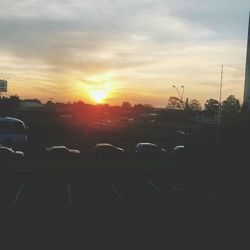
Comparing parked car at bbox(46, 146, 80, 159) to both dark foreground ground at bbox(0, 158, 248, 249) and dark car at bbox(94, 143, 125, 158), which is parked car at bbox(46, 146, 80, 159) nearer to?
dark car at bbox(94, 143, 125, 158)

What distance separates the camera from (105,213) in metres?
19.3

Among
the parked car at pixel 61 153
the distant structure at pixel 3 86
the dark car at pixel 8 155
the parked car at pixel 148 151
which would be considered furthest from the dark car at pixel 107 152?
the distant structure at pixel 3 86

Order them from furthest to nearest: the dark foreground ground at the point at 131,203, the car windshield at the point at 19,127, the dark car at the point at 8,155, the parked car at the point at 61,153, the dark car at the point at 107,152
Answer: the car windshield at the point at 19,127 < the dark car at the point at 107,152 < the parked car at the point at 61,153 < the dark car at the point at 8,155 < the dark foreground ground at the point at 131,203

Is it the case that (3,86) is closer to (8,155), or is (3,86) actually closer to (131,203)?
(8,155)

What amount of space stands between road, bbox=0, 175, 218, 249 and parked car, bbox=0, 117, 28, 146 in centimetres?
2000

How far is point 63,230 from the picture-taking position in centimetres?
1567

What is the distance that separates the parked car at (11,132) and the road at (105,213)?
787 inches

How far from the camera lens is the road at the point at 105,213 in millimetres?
14484

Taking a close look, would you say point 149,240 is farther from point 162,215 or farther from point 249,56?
point 249,56

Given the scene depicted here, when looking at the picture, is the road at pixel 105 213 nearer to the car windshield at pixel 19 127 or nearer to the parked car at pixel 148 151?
the parked car at pixel 148 151

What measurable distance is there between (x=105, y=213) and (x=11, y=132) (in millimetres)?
31336

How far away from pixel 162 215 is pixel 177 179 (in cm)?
1157

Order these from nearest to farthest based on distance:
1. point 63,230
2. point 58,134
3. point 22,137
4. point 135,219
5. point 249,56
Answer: point 63,230
point 135,219
point 22,137
point 58,134
point 249,56

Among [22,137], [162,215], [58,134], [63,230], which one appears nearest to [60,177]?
[162,215]
